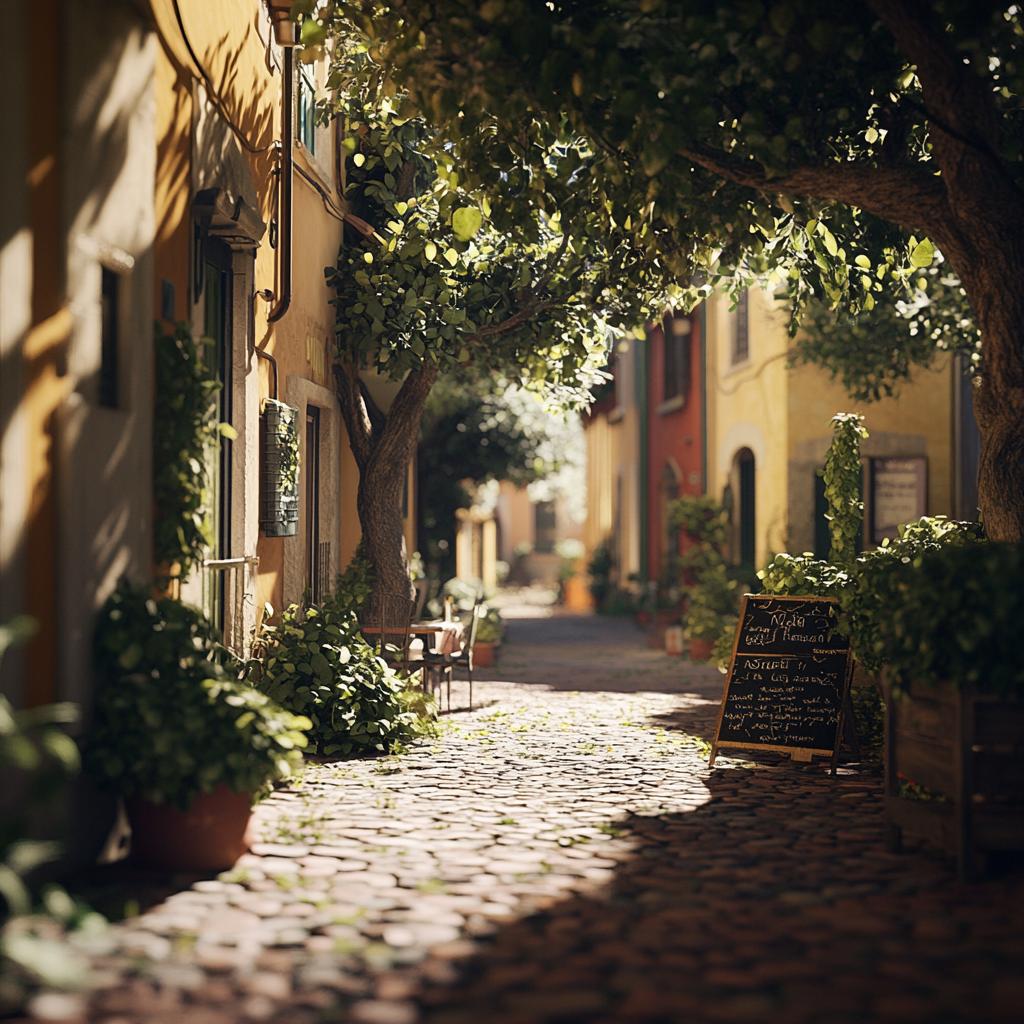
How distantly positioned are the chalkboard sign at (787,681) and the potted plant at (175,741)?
3216 millimetres

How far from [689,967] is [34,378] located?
116 inches

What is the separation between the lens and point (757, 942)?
3592 millimetres

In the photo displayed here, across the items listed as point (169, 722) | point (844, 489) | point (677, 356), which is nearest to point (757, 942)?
point (169, 722)

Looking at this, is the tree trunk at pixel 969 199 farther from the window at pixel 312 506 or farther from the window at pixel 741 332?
the window at pixel 741 332

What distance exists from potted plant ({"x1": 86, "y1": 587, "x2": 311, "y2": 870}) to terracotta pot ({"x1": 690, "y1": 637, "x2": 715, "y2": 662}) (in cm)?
890

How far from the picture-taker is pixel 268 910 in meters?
3.88

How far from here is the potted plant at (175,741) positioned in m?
4.17

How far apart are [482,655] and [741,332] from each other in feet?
17.8

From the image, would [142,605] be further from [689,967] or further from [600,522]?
[600,522]

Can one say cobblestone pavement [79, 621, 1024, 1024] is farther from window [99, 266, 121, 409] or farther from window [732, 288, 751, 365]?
window [732, 288, 751, 365]

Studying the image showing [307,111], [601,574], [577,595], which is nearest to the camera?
[307,111]

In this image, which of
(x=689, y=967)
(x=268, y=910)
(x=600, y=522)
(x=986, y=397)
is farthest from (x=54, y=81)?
(x=600, y=522)

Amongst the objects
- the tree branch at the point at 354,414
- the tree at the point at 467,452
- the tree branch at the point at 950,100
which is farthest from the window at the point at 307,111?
the tree at the point at 467,452

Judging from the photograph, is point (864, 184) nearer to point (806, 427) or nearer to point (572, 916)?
point (572, 916)
